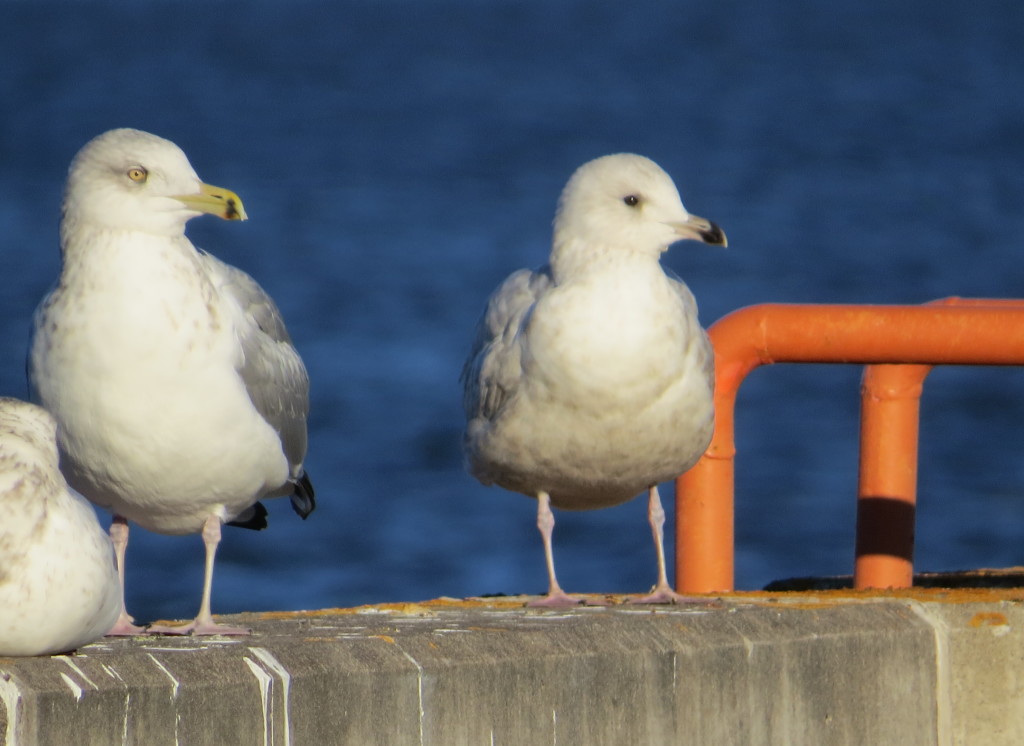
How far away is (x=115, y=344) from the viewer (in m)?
5.21

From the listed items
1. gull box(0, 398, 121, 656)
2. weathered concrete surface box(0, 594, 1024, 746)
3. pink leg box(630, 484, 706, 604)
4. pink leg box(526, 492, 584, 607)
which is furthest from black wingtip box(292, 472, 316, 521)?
gull box(0, 398, 121, 656)

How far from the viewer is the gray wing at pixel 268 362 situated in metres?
5.73

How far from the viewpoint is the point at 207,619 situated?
5.21 metres

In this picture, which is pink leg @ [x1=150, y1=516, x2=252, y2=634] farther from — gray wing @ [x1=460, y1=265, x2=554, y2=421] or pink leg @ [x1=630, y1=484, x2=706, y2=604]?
pink leg @ [x1=630, y1=484, x2=706, y2=604]

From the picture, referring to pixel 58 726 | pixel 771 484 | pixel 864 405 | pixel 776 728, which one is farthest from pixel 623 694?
pixel 771 484

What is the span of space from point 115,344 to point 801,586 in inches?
112

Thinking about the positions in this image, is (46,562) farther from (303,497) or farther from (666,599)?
(303,497)

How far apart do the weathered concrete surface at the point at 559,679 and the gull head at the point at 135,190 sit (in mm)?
1109

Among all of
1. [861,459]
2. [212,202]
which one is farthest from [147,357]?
[861,459]

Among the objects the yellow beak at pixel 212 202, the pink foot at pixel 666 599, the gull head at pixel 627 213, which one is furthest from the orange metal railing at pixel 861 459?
the yellow beak at pixel 212 202

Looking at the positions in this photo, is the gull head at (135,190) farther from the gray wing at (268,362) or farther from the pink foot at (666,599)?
the pink foot at (666,599)

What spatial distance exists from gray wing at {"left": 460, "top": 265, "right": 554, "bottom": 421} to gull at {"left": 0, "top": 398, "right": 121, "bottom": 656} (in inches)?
88.8

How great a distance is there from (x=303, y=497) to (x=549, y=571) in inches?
34.4

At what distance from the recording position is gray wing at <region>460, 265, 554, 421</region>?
6.35 metres
